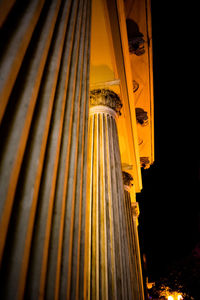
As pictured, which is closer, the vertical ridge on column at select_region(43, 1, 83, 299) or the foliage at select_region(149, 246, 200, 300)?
the vertical ridge on column at select_region(43, 1, 83, 299)

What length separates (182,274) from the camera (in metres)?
13.9

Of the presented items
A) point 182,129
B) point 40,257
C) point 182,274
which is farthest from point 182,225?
point 40,257

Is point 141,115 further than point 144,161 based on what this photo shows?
No

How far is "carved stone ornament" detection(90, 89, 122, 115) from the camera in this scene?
4.70m

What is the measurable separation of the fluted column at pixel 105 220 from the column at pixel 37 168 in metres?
0.88

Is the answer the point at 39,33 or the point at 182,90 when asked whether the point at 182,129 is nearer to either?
the point at 182,90

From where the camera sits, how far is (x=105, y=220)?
10.1 feet

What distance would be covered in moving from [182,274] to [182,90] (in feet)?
43.6

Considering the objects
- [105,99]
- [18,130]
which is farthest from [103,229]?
[105,99]

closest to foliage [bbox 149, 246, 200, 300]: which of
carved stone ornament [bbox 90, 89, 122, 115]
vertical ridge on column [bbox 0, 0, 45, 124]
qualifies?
carved stone ornament [bbox 90, 89, 122, 115]

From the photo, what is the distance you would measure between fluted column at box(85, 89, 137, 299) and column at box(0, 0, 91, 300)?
A: 88 cm

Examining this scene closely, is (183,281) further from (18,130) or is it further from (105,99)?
(18,130)

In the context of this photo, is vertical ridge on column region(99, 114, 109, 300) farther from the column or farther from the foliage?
the foliage

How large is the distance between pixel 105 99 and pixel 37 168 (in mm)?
4152
